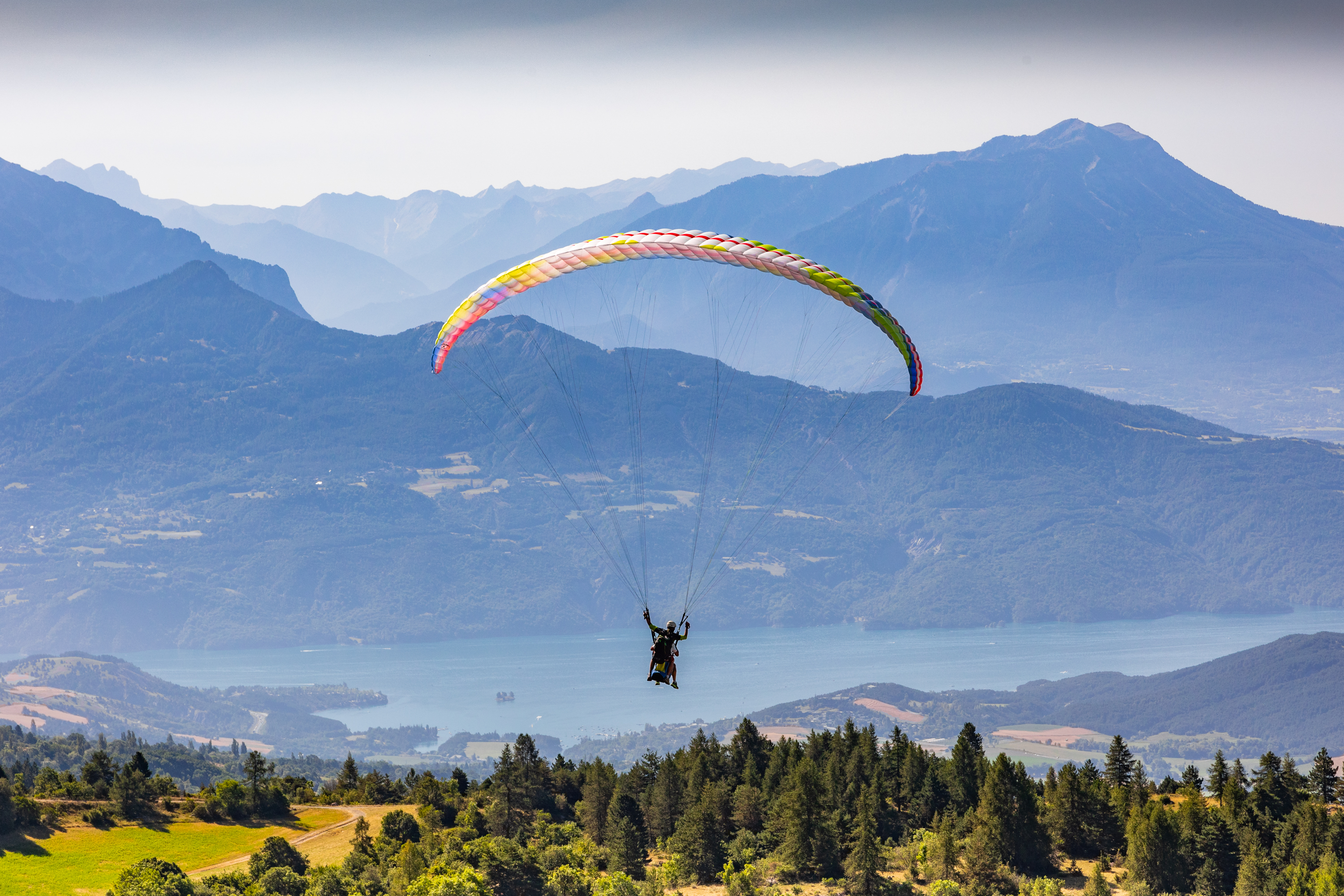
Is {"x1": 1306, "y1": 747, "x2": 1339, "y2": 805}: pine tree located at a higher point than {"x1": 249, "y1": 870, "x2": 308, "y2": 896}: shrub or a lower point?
higher

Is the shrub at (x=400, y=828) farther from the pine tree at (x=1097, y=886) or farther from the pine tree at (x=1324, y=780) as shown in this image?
the pine tree at (x=1324, y=780)

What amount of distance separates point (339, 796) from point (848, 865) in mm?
34764

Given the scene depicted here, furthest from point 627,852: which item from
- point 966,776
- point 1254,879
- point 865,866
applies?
point 1254,879

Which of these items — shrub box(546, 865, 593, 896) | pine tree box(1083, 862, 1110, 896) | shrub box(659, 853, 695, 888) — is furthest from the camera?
shrub box(659, 853, 695, 888)

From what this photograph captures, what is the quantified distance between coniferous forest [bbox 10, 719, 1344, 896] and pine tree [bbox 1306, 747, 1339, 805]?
0.40 feet

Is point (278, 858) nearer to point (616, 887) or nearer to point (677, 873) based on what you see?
point (616, 887)

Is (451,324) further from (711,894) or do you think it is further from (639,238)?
(711,894)

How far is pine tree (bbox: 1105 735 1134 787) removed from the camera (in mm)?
64938

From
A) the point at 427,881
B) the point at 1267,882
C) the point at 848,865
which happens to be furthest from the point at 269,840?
the point at 1267,882

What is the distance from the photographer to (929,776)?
60906 mm

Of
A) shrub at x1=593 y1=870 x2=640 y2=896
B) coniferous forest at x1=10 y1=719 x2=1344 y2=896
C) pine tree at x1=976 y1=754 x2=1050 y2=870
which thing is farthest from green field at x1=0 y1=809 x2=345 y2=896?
pine tree at x1=976 y1=754 x2=1050 y2=870

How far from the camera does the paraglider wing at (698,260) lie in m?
36.8

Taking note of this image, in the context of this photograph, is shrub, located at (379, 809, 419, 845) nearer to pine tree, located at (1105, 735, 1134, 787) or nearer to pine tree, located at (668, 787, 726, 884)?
pine tree, located at (668, 787, 726, 884)

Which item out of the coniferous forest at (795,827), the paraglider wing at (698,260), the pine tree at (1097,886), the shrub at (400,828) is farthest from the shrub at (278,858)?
the pine tree at (1097,886)
